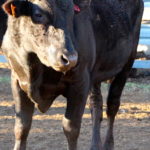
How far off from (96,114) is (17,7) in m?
2.59

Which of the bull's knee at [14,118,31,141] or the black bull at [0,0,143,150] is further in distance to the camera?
the bull's knee at [14,118,31,141]

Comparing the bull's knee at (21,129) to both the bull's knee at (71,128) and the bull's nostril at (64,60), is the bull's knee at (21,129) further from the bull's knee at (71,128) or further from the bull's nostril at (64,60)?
the bull's nostril at (64,60)

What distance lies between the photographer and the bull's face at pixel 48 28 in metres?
4.81

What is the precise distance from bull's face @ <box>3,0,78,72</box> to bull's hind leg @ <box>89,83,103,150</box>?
216 cm

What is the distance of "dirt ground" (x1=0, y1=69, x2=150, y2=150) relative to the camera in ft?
24.1

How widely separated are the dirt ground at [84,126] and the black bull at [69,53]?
1.48ft

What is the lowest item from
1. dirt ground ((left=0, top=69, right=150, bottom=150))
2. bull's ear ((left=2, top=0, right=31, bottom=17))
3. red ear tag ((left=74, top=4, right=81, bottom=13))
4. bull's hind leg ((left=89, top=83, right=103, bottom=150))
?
dirt ground ((left=0, top=69, right=150, bottom=150))

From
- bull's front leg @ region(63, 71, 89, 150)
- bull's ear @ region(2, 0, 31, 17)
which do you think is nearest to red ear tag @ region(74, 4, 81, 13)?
bull's ear @ region(2, 0, 31, 17)

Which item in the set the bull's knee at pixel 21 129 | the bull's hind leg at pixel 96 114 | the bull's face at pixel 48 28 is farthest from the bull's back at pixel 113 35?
the bull's face at pixel 48 28

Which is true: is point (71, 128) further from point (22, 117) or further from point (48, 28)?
point (48, 28)

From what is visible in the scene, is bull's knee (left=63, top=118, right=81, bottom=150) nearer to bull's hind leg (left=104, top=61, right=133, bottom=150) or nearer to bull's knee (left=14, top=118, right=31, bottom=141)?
bull's knee (left=14, top=118, right=31, bottom=141)

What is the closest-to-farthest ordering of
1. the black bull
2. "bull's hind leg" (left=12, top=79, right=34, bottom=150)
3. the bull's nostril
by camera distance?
the bull's nostril, the black bull, "bull's hind leg" (left=12, top=79, right=34, bottom=150)

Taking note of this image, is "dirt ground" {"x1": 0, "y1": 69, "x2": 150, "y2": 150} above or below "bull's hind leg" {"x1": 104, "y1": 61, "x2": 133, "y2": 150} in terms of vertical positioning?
below

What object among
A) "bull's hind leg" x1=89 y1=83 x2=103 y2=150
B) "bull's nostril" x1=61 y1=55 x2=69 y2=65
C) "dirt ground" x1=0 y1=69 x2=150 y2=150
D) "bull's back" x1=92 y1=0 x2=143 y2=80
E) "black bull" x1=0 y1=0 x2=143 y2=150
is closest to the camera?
"bull's nostril" x1=61 y1=55 x2=69 y2=65
